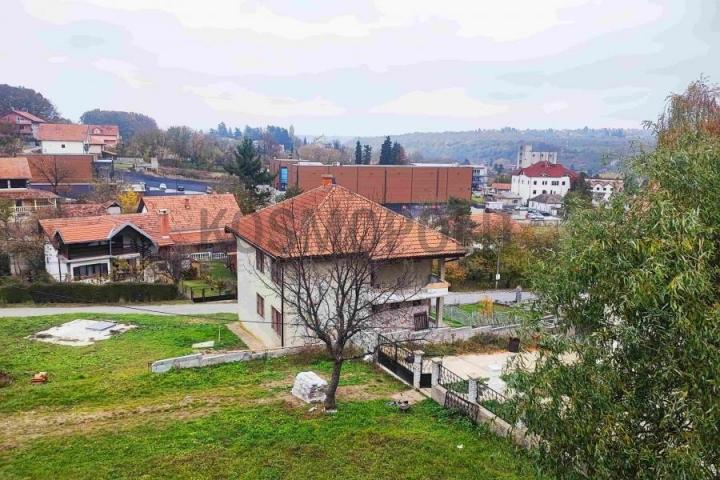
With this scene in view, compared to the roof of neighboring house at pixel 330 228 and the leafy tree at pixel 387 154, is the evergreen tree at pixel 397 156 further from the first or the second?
the roof of neighboring house at pixel 330 228

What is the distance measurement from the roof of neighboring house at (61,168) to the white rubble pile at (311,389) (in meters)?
52.7

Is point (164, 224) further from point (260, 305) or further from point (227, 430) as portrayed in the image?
point (227, 430)

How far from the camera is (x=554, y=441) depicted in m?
6.32

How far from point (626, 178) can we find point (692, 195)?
1.18 m

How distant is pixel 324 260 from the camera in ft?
53.8

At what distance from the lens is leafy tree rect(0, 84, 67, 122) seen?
115m

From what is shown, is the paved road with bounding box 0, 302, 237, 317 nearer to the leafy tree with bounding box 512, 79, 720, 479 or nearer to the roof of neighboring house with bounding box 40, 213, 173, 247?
the roof of neighboring house with bounding box 40, 213, 173, 247

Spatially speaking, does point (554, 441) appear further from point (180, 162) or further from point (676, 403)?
point (180, 162)

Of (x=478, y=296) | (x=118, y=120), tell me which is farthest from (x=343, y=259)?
(x=118, y=120)

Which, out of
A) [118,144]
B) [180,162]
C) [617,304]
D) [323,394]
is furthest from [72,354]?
[118,144]

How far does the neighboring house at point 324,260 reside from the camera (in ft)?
55.8

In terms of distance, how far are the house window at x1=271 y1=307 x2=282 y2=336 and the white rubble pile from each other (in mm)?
5283

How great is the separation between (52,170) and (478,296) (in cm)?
4879

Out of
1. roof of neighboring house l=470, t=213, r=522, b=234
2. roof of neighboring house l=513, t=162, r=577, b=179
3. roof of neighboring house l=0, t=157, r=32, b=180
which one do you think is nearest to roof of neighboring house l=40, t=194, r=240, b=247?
roof of neighboring house l=0, t=157, r=32, b=180
